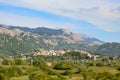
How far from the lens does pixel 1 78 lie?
13000 cm

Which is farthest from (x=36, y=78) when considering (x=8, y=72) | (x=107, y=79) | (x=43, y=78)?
(x=8, y=72)

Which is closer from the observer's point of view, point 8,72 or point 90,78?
point 90,78

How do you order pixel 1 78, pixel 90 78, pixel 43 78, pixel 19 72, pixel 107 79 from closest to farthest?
pixel 43 78 < pixel 107 79 < pixel 1 78 < pixel 90 78 < pixel 19 72

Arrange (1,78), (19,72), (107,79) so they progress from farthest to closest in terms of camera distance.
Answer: (19,72), (1,78), (107,79)

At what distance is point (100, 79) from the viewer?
114 m

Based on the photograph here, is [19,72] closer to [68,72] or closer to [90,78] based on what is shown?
[68,72]

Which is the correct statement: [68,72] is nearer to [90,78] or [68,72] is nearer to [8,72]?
[8,72]

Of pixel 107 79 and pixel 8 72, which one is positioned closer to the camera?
pixel 107 79

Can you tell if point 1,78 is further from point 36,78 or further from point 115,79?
point 115,79

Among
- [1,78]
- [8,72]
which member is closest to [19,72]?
[8,72]

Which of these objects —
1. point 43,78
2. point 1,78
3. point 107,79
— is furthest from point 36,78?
point 1,78

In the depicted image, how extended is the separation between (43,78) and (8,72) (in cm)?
9118

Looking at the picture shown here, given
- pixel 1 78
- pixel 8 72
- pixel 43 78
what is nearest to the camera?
pixel 43 78

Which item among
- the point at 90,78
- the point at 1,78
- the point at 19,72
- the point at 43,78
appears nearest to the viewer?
the point at 43,78
